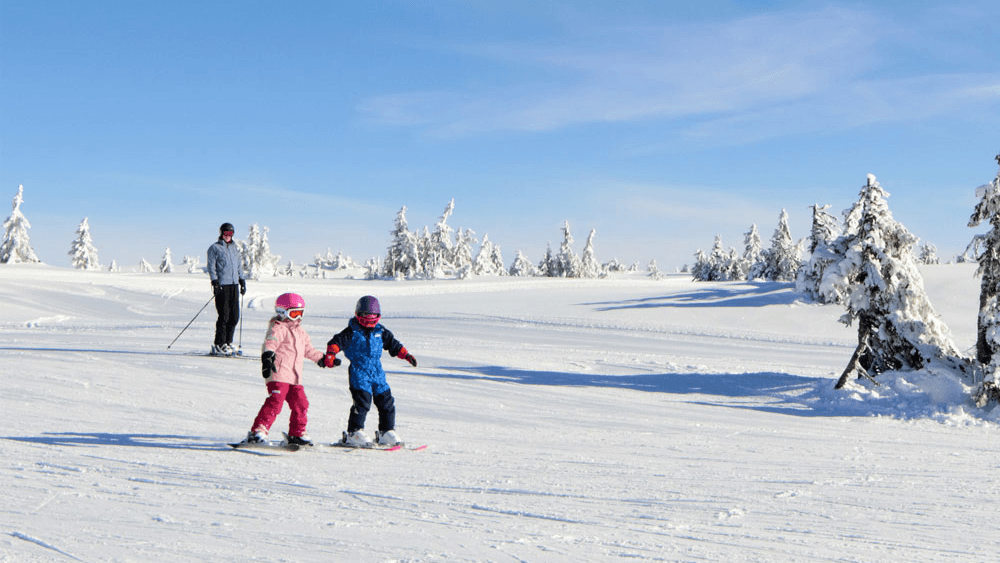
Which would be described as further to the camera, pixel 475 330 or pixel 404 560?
pixel 475 330

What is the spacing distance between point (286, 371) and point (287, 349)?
22 centimetres

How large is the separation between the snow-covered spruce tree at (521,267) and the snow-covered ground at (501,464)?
100923mm

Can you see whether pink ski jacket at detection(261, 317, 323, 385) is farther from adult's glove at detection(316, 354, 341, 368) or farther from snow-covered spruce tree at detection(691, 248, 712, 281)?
snow-covered spruce tree at detection(691, 248, 712, 281)

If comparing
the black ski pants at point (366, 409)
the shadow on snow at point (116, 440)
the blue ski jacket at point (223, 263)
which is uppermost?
the blue ski jacket at point (223, 263)

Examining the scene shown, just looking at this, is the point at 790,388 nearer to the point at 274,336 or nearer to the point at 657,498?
the point at 657,498

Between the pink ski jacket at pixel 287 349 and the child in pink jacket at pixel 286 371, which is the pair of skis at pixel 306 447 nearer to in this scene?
the child in pink jacket at pixel 286 371

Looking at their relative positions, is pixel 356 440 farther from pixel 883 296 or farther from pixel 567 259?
pixel 567 259

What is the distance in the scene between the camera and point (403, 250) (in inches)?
3430

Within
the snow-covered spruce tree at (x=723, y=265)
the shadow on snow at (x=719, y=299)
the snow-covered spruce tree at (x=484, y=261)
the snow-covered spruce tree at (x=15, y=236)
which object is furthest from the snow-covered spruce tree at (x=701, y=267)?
the snow-covered spruce tree at (x=15, y=236)

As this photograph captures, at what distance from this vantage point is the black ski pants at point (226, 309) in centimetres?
1308

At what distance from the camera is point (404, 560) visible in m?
4.05

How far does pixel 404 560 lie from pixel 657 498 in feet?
7.58

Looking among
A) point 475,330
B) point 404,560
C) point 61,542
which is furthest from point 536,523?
point 475,330

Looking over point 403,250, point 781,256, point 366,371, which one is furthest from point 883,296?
point 403,250
